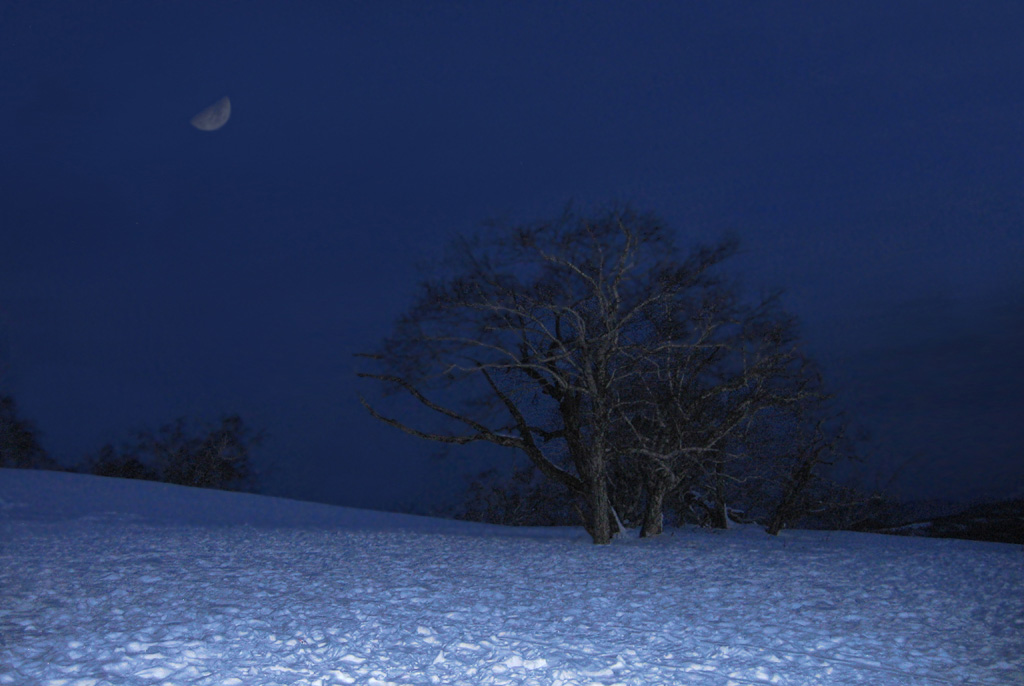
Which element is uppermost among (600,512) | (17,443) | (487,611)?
(17,443)

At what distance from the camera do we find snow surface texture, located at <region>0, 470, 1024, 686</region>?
4328 millimetres

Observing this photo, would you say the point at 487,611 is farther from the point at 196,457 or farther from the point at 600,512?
the point at 196,457

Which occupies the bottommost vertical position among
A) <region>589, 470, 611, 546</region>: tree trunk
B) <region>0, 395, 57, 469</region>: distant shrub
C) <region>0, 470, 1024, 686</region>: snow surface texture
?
<region>0, 470, 1024, 686</region>: snow surface texture

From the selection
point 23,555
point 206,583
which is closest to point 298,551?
point 206,583

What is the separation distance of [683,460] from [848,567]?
3279mm

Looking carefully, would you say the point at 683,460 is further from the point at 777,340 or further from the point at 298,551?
the point at 298,551

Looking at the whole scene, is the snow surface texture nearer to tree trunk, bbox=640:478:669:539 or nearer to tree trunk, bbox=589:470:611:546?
tree trunk, bbox=589:470:611:546

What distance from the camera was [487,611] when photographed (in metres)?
5.93

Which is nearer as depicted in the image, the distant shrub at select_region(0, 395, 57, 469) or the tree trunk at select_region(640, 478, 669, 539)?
the tree trunk at select_region(640, 478, 669, 539)

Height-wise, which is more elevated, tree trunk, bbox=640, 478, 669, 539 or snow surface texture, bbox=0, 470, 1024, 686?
tree trunk, bbox=640, 478, 669, 539

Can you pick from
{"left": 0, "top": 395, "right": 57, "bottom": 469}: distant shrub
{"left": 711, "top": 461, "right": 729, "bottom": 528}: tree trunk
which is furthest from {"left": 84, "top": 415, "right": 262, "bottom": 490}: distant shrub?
{"left": 711, "top": 461, "right": 729, "bottom": 528}: tree trunk

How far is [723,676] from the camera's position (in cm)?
429

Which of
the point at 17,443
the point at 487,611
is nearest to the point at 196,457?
Answer: the point at 17,443

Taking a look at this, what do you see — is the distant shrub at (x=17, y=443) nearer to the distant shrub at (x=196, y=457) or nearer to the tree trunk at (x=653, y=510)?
the distant shrub at (x=196, y=457)
